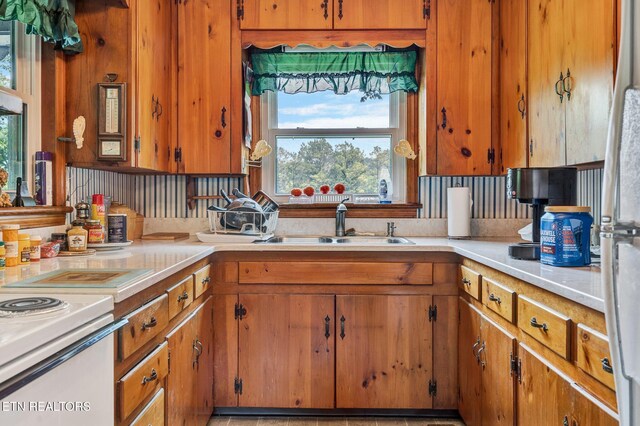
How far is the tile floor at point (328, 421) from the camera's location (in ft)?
7.96

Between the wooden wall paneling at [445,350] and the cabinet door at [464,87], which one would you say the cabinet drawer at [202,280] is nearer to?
the wooden wall paneling at [445,350]

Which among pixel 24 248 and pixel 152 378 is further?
pixel 24 248

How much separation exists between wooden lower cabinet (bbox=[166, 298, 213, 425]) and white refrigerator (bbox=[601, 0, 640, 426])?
141 centimetres

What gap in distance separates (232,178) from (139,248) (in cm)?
91

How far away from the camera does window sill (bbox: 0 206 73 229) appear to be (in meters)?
1.85

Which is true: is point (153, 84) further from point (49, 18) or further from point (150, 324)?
point (150, 324)

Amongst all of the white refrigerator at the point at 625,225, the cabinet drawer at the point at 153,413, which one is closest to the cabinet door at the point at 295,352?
the cabinet drawer at the point at 153,413

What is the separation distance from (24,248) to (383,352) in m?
1.65

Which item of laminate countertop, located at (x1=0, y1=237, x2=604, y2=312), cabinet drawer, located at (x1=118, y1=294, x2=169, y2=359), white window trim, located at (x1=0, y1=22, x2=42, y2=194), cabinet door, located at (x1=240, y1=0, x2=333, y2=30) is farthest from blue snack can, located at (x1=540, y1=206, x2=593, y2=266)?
white window trim, located at (x1=0, y1=22, x2=42, y2=194)

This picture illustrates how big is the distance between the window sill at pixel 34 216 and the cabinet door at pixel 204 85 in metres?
0.76

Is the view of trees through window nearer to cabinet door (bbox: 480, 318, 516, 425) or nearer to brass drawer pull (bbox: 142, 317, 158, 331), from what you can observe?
cabinet door (bbox: 480, 318, 516, 425)

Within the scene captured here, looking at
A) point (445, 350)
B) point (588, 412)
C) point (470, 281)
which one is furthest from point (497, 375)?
point (588, 412)

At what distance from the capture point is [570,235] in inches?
64.3

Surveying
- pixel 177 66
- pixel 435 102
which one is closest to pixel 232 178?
pixel 177 66
